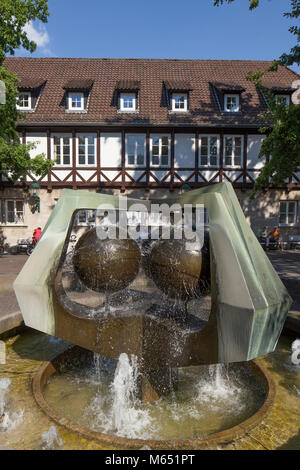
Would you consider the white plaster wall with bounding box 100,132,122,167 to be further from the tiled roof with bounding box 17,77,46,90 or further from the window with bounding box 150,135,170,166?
the tiled roof with bounding box 17,77,46,90

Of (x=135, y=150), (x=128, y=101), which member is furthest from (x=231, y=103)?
(x=135, y=150)

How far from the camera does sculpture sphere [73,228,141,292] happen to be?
11.5ft

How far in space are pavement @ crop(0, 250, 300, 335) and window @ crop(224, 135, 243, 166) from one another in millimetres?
6006

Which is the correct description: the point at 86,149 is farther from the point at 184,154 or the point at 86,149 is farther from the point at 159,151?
the point at 184,154

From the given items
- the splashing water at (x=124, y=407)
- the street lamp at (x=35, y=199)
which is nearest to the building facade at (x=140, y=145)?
the street lamp at (x=35, y=199)

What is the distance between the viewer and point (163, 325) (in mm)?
3324

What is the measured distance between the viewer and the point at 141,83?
1967 centimetres

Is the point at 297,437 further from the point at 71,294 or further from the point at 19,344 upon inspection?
the point at 71,294

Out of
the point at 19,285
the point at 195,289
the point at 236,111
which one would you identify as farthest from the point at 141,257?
the point at 236,111

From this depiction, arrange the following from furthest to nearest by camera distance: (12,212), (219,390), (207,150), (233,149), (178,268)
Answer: (12,212) < (233,149) < (207,150) < (219,390) < (178,268)

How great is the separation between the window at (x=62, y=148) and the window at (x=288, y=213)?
1206cm

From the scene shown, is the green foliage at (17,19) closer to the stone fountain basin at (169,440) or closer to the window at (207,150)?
the window at (207,150)

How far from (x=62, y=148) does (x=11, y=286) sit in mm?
10822
